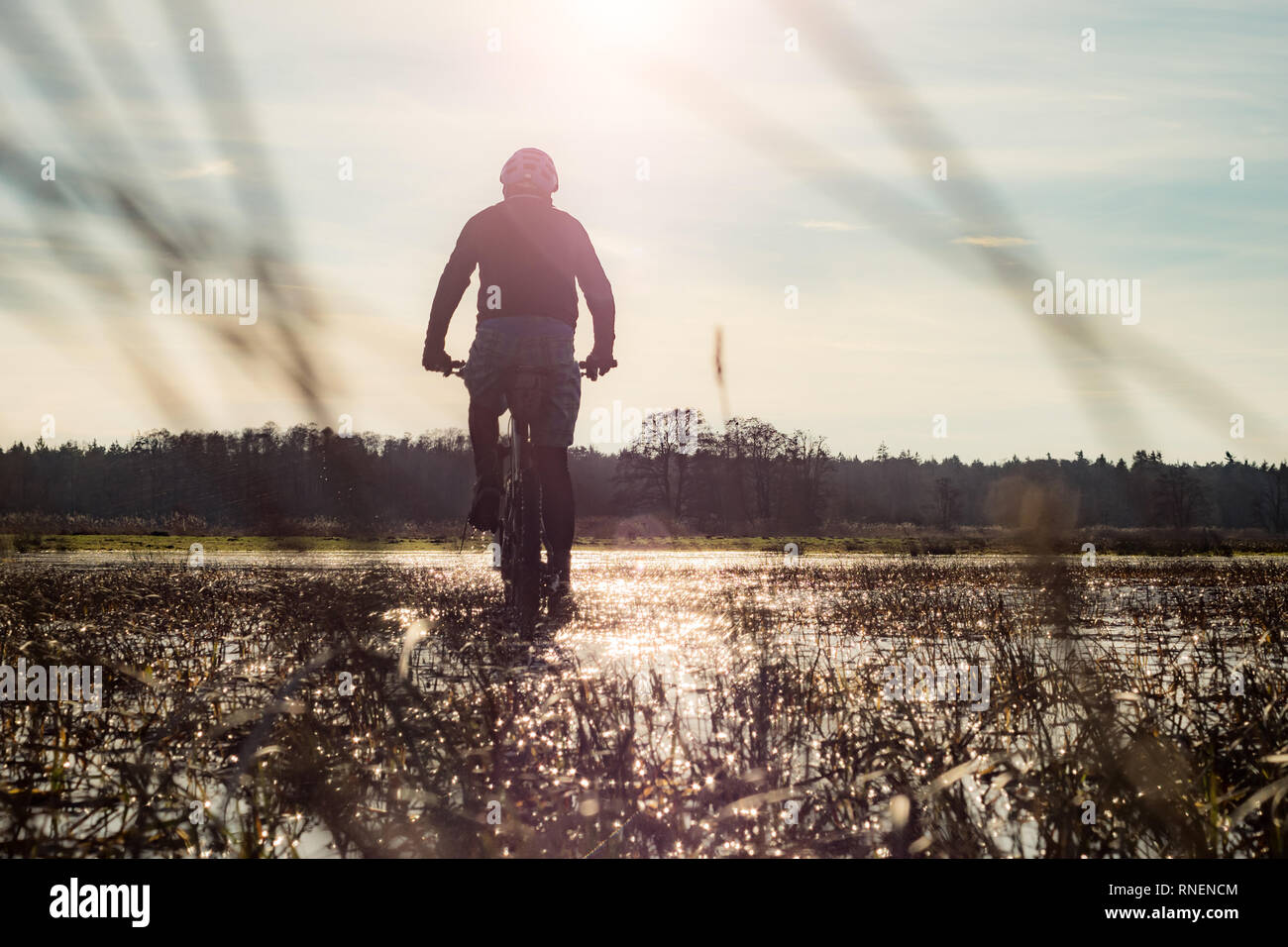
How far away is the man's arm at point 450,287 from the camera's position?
6586mm

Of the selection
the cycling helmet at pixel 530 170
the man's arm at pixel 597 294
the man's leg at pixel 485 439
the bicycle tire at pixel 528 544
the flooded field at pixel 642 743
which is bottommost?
the flooded field at pixel 642 743

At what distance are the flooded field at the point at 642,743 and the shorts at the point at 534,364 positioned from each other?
170cm

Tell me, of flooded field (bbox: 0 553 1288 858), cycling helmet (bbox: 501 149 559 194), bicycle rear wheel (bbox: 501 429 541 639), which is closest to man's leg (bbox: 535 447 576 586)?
bicycle rear wheel (bbox: 501 429 541 639)

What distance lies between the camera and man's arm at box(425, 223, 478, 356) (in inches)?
259

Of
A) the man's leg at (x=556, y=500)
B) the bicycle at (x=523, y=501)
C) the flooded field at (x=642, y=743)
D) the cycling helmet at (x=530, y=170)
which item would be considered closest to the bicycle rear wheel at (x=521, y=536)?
the bicycle at (x=523, y=501)

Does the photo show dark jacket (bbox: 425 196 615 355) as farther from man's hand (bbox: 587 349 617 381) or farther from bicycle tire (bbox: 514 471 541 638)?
bicycle tire (bbox: 514 471 541 638)

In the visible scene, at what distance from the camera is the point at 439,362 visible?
6855mm

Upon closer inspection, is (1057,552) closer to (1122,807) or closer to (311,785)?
(1122,807)

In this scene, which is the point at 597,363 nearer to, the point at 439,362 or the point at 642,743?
the point at 439,362

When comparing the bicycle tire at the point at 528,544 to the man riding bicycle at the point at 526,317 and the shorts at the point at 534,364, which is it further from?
the shorts at the point at 534,364

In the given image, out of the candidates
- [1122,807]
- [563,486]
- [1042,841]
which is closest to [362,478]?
[1042,841]

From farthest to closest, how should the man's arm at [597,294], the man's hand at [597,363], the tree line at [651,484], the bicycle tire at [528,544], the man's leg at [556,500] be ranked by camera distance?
the man's hand at [597,363] < the man's arm at [597,294] < the man's leg at [556,500] < the bicycle tire at [528,544] < the tree line at [651,484]
